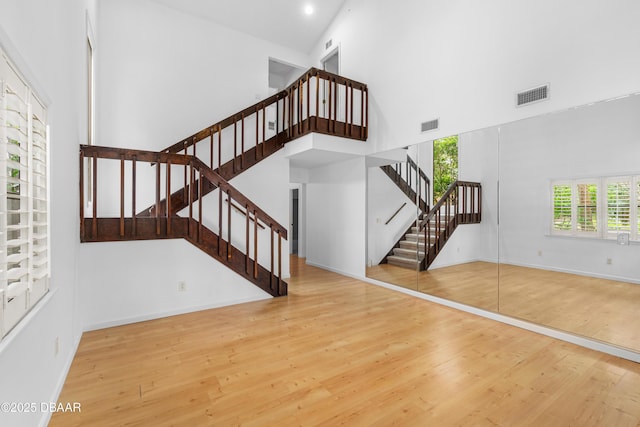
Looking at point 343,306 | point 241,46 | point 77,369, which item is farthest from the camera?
point 241,46

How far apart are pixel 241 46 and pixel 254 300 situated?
17.5ft

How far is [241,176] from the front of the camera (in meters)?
5.64

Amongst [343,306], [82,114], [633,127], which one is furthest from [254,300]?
[633,127]

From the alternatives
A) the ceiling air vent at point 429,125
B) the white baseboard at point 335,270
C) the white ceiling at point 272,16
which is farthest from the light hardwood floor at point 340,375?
the white ceiling at point 272,16

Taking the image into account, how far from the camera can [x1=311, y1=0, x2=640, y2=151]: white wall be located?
2992 millimetres

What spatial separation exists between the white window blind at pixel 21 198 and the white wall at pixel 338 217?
4.83m

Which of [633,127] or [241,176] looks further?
[241,176]

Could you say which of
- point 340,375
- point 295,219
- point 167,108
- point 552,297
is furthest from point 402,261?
point 167,108

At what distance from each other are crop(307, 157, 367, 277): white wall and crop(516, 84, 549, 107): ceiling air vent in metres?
2.81

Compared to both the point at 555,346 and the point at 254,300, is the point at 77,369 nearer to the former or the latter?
the point at 254,300

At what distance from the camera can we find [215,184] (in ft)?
14.0

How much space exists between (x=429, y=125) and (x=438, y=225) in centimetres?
160

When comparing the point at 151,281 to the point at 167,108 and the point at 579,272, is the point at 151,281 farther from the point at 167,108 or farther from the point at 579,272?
the point at 579,272

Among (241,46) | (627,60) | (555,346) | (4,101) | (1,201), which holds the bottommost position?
(555,346)
